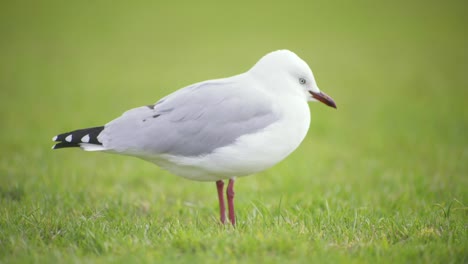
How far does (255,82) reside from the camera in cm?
434

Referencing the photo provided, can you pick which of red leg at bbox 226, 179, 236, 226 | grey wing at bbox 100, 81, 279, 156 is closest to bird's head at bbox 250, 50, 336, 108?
grey wing at bbox 100, 81, 279, 156

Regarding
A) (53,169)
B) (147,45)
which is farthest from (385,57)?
(53,169)

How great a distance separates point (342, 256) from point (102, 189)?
3.71 meters

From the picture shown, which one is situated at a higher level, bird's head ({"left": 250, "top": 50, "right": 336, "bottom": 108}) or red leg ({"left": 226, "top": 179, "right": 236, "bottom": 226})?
bird's head ({"left": 250, "top": 50, "right": 336, "bottom": 108})

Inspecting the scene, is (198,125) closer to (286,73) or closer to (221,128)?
(221,128)

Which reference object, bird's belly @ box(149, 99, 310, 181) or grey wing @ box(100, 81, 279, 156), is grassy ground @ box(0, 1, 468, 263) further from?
grey wing @ box(100, 81, 279, 156)

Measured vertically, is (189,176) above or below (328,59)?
below

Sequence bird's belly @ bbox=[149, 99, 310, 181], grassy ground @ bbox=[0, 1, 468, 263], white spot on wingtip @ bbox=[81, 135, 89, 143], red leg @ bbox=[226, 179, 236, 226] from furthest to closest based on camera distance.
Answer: red leg @ bbox=[226, 179, 236, 226] → white spot on wingtip @ bbox=[81, 135, 89, 143] → bird's belly @ bbox=[149, 99, 310, 181] → grassy ground @ bbox=[0, 1, 468, 263]

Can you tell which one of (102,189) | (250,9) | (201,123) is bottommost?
(102,189)

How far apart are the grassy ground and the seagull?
509 mm

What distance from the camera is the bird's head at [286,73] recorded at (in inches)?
169

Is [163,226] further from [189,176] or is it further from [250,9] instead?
[250,9]

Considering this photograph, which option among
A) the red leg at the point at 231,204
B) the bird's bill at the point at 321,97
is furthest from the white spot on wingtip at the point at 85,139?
the bird's bill at the point at 321,97

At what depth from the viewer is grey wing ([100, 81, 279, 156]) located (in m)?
4.05
